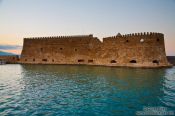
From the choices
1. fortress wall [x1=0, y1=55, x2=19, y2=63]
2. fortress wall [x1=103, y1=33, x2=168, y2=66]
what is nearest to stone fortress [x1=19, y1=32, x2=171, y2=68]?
fortress wall [x1=103, y1=33, x2=168, y2=66]

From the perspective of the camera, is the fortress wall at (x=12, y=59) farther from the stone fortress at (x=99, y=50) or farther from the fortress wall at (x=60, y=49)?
the fortress wall at (x=60, y=49)

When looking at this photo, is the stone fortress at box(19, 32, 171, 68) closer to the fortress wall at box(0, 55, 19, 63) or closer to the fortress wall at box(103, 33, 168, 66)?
the fortress wall at box(103, 33, 168, 66)

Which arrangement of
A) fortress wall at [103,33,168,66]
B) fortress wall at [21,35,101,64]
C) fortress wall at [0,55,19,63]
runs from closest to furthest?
fortress wall at [103,33,168,66] < fortress wall at [21,35,101,64] < fortress wall at [0,55,19,63]

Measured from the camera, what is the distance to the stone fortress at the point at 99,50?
26.5m

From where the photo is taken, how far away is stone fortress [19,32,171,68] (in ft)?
86.8

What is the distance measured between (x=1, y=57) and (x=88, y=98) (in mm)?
40073

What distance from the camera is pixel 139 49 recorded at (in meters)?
27.2

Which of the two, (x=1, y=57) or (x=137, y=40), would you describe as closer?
(x=137, y=40)

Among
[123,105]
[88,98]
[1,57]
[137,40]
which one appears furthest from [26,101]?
[1,57]

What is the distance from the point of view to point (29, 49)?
127ft

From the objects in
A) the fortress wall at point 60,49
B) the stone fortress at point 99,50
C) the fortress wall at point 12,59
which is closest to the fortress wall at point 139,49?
the stone fortress at point 99,50

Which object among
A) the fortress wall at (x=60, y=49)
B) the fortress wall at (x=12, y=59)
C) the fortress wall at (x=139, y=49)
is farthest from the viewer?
the fortress wall at (x=12, y=59)

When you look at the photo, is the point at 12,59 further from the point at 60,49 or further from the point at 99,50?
the point at 99,50

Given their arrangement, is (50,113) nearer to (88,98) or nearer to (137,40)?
(88,98)
